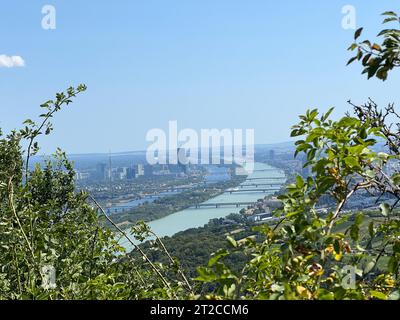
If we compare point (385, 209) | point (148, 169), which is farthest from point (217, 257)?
point (148, 169)

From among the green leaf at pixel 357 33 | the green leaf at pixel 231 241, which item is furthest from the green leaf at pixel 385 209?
the green leaf at pixel 357 33

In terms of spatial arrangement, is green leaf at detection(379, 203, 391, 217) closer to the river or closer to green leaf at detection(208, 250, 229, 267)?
green leaf at detection(208, 250, 229, 267)

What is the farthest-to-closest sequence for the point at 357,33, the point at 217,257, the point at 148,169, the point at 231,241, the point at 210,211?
the point at 148,169 → the point at 210,211 → the point at 357,33 → the point at 231,241 → the point at 217,257

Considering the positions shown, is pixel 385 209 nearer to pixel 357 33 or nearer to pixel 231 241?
pixel 231 241

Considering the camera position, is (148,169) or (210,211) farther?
(148,169)

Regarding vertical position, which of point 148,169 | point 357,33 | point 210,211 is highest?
point 357,33

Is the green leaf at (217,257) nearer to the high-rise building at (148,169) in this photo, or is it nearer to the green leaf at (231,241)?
the green leaf at (231,241)
